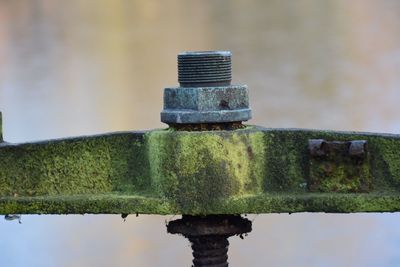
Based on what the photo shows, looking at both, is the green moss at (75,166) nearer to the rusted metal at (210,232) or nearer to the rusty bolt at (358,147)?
the rusted metal at (210,232)

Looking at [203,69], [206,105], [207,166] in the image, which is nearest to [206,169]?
[207,166]

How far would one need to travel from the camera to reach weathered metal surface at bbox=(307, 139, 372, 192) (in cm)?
290

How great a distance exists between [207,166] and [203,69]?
250 mm

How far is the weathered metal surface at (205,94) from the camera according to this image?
117 inches

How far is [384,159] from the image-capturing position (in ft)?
9.53

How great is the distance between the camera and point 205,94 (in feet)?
9.81

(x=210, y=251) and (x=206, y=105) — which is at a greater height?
(x=206, y=105)

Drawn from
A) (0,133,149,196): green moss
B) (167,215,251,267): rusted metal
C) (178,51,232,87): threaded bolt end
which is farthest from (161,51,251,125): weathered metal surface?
(167,215,251,267): rusted metal

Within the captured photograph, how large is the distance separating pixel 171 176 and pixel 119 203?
140mm

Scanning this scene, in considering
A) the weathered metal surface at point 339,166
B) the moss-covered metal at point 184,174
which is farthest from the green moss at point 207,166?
the weathered metal surface at point 339,166

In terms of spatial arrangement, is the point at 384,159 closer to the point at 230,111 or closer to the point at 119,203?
the point at 230,111

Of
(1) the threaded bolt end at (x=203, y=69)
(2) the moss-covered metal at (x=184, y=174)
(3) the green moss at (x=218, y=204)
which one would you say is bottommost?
(3) the green moss at (x=218, y=204)

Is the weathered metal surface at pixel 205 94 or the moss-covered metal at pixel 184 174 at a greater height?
the weathered metal surface at pixel 205 94

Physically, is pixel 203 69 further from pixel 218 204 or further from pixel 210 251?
pixel 210 251
